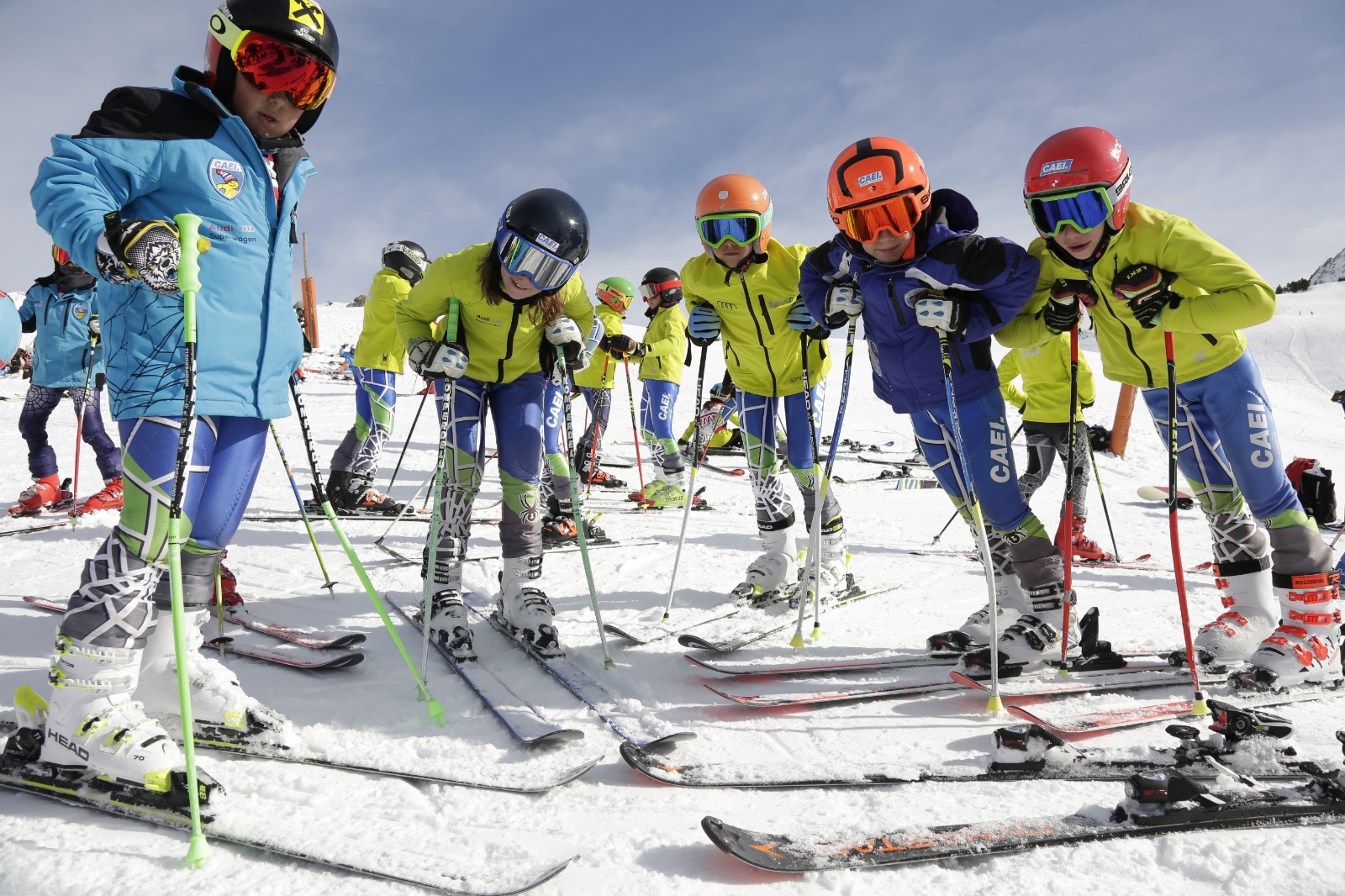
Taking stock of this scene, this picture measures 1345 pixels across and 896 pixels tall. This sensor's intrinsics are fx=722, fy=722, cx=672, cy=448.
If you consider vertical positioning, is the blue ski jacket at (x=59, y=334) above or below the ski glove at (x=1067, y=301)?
above

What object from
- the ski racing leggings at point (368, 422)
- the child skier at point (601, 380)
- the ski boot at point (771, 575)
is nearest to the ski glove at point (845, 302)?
the ski boot at point (771, 575)

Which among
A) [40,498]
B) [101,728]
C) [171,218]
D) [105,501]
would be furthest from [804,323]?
[40,498]

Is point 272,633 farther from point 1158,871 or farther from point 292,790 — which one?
point 1158,871

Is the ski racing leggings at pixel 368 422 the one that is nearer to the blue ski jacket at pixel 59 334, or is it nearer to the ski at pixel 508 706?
the blue ski jacket at pixel 59 334

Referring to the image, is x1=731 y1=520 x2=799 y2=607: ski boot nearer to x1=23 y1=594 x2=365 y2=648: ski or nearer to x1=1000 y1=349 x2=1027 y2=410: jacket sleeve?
x1=23 y1=594 x2=365 y2=648: ski

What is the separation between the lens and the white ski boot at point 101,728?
233 cm

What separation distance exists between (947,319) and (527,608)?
8.74 feet

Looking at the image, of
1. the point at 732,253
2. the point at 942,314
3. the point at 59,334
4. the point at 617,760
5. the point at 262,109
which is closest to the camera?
the point at 262,109

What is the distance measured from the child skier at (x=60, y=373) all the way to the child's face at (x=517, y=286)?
5.53 m

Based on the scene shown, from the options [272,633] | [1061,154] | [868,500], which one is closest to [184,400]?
[272,633]

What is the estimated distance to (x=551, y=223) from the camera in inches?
139

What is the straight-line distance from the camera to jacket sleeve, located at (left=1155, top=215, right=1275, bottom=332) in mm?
3049

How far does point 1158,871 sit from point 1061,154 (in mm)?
2809

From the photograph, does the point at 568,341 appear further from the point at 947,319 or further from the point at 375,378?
the point at 375,378
